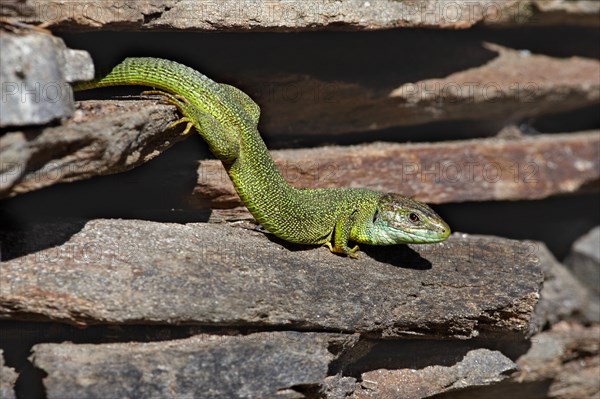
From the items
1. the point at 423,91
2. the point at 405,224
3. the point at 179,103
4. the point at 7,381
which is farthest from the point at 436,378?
the point at 7,381

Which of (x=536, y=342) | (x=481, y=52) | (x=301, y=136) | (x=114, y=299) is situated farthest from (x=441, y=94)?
(x=114, y=299)

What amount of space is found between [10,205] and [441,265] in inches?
125

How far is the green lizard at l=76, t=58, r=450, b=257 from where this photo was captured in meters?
5.16

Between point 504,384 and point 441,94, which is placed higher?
point 441,94

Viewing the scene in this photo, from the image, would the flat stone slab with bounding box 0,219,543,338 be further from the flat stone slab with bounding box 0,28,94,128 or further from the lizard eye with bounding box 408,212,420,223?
the flat stone slab with bounding box 0,28,94,128

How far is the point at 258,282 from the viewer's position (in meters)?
5.05

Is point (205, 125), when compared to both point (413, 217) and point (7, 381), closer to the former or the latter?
point (413, 217)

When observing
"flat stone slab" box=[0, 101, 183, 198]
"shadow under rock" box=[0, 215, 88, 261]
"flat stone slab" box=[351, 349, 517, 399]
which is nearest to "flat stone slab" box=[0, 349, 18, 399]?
"shadow under rock" box=[0, 215, 88, 261]

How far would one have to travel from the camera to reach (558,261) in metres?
8.11

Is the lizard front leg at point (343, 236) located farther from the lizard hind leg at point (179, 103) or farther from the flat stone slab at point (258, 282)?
the lizard hind leg at point (179, 103)

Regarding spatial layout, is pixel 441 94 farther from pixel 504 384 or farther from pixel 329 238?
pixel 504 384

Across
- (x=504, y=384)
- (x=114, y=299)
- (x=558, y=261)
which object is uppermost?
(x=114, y=299)

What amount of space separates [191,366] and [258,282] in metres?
0.72

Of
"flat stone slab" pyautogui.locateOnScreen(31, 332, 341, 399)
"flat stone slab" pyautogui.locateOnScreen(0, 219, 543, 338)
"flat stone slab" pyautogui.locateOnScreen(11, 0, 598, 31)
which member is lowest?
"flat stone slab" pyautogui.locateOnScreen(31, 332, 341, 399)
